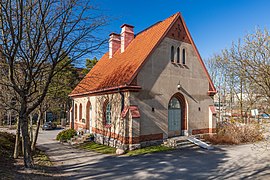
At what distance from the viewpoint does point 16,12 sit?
26.2ft

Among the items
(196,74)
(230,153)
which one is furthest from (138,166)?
(196,74)

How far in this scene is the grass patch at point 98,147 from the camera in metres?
15.0

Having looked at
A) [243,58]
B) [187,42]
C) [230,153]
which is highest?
[187,42]

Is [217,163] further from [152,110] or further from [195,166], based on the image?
[152,110]

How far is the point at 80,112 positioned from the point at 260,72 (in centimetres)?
2077

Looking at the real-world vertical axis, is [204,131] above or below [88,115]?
below

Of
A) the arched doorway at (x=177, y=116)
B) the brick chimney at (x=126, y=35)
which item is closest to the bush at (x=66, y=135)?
the brick chimney at (x=126, y=35)

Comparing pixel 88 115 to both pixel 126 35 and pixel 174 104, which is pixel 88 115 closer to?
pixel 126 35

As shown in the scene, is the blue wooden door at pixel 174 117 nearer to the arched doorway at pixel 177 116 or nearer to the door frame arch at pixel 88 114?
the arched doorway at pixel 177 116

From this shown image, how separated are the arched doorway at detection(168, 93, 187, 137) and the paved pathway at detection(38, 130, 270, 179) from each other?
2.78m

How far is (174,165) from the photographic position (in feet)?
35.9

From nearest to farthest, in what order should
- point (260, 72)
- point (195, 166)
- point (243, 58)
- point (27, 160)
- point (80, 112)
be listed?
point (260, 72) → point (243, 58) → point (27, 160) → point (195, 166) → point (80, 112)

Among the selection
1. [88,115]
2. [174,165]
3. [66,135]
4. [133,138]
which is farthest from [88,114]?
[174,165]

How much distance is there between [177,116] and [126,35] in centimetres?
1009
